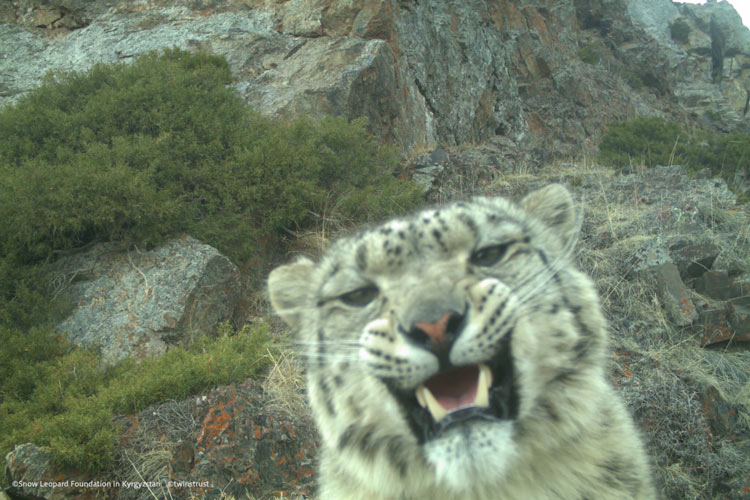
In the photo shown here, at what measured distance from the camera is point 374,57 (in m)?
14.1

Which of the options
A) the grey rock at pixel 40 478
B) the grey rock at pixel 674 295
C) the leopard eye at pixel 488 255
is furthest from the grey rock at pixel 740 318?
the grey rock at pixel 40 478

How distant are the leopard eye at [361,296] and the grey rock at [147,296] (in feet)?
18.0

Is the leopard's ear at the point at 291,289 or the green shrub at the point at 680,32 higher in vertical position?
the leopard's ear at the point at 291,289

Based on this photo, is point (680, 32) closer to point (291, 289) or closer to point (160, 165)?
point (160, 165)

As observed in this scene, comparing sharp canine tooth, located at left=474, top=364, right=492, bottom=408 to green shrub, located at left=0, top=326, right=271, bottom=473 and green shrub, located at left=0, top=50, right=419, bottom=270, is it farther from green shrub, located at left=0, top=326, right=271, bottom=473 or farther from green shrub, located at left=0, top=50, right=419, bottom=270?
green shrub, located at left=0, top=50, right=419, bottom=270

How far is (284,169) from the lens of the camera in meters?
9.98

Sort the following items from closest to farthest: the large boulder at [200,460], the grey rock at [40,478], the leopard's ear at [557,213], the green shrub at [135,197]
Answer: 1. the leopard's ear at [557,213]
2. the grey rock at [40,478]
3. the large boulder at [200,460]
4. the green shrub at [135,197]

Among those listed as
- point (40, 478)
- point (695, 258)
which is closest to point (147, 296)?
point (40, 478)

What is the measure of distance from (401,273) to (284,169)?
7668 millimetres

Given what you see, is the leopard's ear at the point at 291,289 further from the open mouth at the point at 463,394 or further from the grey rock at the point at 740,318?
the grey rock at the point at 740,318

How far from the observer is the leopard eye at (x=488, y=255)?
2736 millimetres

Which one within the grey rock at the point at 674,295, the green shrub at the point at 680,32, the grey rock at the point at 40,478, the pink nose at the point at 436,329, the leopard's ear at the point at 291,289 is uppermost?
the pink nose at the point at 436,329

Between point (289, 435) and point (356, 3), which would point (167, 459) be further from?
point (356, 3)

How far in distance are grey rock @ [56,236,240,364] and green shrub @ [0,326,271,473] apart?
43cm
